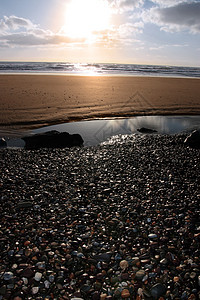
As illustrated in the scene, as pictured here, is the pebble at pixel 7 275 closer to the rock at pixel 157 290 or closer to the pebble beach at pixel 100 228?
the pebble beach at pixel 100 228

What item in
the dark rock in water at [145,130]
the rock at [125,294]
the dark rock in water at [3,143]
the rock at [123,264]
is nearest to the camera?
the rock at [125,294]

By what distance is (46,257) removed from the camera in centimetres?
495

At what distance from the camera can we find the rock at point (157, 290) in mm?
4209

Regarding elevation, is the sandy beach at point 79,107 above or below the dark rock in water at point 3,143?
above

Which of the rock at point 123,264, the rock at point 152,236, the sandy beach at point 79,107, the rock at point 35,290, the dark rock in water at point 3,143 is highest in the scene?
the sandy beach at point 79,107

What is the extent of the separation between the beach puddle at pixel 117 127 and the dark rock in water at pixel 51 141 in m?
0.67

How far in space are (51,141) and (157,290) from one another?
916 centimetres

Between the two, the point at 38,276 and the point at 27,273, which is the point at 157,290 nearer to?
the point at 38,276

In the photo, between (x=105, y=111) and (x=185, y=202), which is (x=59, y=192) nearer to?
(x=185, y=202)

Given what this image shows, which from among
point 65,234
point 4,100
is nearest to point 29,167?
point 65,234

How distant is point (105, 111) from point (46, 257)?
1460 centimetres

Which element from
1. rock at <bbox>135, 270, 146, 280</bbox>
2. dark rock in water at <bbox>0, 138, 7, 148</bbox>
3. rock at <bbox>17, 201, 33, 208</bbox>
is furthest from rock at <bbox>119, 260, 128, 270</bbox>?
dark rock in water at <bbox>0, 138, 7, 148</bbox>

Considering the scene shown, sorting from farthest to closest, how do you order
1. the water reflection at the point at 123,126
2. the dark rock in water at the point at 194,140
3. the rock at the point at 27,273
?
1. the water reflection at the point at 123,126
2. the dark rock in water at the point at 194,140
3. the rock at the point at 27,273

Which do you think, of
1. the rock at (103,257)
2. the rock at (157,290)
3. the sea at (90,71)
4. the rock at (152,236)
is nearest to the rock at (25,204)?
the rock at (103,257)
